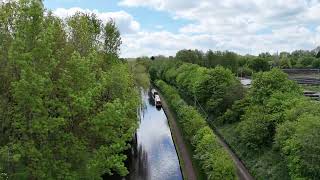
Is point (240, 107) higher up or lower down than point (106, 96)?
lower down

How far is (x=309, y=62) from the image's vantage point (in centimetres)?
13188

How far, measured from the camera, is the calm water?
4062 centimetres

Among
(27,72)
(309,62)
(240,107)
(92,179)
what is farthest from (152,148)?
(309,62)

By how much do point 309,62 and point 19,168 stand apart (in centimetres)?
12791

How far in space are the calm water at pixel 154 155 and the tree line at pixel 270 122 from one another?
7337 mm

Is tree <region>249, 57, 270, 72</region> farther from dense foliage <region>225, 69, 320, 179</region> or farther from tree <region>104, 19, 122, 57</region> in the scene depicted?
tree <region>104, 19, 122, 57</region>

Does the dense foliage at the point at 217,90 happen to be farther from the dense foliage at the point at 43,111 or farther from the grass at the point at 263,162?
the dense foliage at the point at 43,111

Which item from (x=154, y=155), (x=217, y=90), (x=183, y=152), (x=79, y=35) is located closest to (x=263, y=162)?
(x=183, y=152)

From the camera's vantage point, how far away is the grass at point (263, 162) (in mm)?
33531

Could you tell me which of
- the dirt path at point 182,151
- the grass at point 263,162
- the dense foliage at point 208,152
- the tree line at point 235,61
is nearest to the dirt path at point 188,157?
the dirt path at point 182,151

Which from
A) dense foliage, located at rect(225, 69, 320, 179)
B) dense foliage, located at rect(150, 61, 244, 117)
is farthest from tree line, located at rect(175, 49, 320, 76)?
dense foliage, located at rect(225, 69, 320, 179)

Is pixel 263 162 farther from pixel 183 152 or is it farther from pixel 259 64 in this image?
pixel 259 64

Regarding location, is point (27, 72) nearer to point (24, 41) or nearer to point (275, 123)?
point (24, 41)

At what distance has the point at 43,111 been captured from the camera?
17.3 meters
